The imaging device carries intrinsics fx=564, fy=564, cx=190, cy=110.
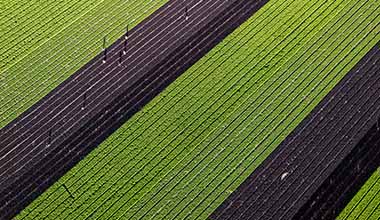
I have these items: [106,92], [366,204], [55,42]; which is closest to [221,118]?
[106,92]

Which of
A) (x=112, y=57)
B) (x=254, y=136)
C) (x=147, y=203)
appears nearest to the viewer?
(x=147, y=203)

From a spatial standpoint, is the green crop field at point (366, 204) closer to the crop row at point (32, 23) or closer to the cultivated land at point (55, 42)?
the cultivated land at point (55, 42)

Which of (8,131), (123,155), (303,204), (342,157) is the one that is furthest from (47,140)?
(342,157)

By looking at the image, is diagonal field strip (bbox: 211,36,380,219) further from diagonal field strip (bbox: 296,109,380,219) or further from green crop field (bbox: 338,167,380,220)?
green crop field (bbox: 338,167,380,220)

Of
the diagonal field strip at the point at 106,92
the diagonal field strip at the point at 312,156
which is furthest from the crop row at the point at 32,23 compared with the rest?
the diagonal field strip at the point at 312,156

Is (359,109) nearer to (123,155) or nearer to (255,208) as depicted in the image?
(255,208)

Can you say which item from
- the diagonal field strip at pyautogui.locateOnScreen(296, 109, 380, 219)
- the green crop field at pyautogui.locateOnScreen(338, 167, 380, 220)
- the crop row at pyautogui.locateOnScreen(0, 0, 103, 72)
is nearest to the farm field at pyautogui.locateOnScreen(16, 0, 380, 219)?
the diagonal field strip at pyautogui.locateOnScreen(296, 109, 380, 219)
